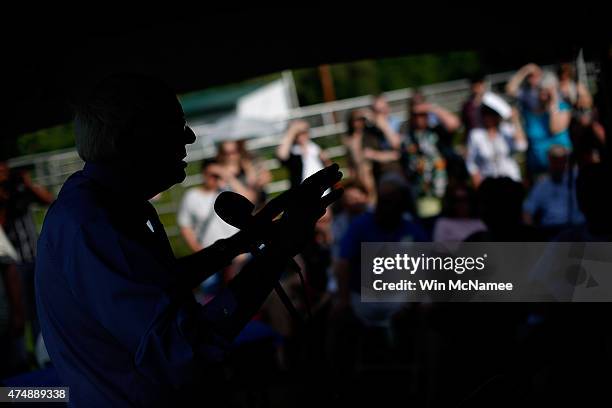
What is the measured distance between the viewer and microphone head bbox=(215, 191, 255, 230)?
171 cm

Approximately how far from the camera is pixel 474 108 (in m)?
8.84

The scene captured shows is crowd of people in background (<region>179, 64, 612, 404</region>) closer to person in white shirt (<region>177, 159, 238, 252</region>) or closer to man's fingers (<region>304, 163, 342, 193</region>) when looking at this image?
person in white shirt (<region>177, 159, 238, 252</region>)

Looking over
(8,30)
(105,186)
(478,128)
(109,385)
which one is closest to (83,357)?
(109,385)

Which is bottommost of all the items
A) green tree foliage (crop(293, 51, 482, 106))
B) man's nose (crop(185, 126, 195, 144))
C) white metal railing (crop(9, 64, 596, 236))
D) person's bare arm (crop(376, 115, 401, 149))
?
green tree foliage (crop(293, 51, 482, 106))

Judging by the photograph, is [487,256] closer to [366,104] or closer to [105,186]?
[105,186]

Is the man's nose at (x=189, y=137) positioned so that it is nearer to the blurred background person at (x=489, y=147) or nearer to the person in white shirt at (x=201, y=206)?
the person in white shirt at (x=201, y=206)

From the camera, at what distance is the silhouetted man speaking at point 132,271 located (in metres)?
1.52

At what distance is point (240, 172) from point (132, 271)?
20.2ft

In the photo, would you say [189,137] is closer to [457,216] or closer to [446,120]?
[457,216]

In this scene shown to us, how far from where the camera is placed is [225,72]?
13.1 feet

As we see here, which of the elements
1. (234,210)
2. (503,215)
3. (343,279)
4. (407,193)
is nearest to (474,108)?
(407,193)

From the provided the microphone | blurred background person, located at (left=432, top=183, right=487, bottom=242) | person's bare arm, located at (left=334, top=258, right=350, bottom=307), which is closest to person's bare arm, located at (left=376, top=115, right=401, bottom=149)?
blurred background person, located at (left=432, top=183, right=487, bottom=242)

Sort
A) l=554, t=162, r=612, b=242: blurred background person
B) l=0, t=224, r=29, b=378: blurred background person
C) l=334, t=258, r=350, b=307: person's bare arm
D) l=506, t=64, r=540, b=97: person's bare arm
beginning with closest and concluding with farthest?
l=554, t=162, r=612, b=242: blurred background person < l=0, t=224, r=29, b=378: blurred background person < l=334, t=258, r=350, b=307: person's bare arm < l=506, t=64, r=540, b=97: person's bare arm

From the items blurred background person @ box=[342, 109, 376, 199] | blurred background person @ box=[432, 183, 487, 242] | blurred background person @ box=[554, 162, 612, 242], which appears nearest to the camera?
blurred background person @ box=[554, 162, 612, 242]
